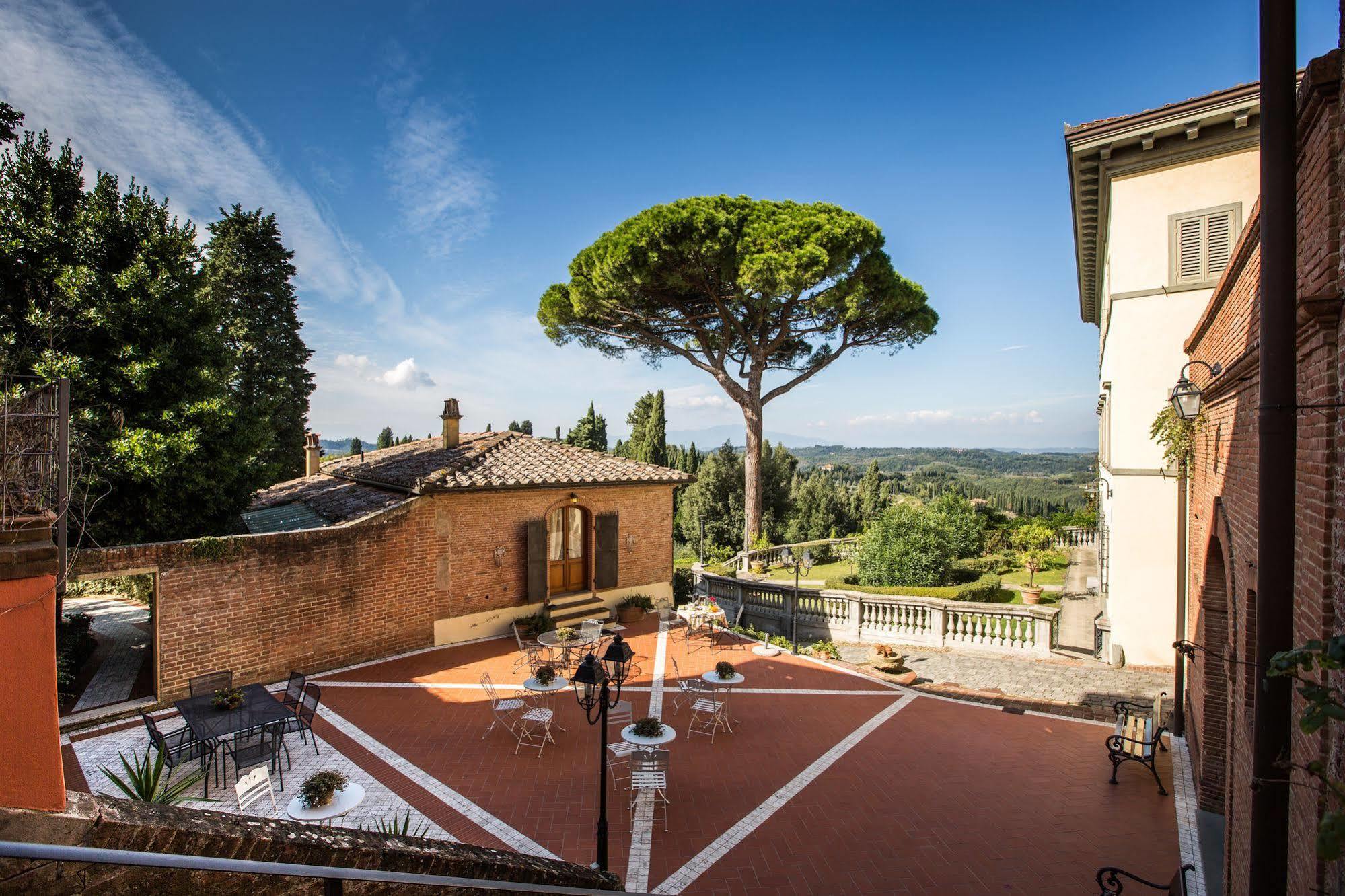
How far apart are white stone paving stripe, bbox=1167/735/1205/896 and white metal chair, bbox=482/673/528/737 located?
25.1ft

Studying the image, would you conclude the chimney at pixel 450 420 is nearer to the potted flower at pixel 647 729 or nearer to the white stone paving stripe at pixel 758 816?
the potted flower at pixel 647 729

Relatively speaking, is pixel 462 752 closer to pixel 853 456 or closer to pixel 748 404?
pixel 748 404

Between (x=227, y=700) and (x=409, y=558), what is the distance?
462 cm

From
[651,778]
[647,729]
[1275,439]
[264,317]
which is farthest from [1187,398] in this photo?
[264,317]

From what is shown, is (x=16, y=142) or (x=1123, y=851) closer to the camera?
(x=1123, y=851)

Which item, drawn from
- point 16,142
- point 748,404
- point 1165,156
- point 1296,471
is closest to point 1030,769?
point 1296,471

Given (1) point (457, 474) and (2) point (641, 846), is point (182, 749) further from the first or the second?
(1) point (457, 474)

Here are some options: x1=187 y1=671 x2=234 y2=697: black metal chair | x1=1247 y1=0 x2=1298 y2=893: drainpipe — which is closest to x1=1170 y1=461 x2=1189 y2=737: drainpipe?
x1=1247 y1=0 x2=1298 y2=893: drainpipe

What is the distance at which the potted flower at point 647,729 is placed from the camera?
798cm

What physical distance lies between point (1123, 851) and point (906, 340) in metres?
17.0

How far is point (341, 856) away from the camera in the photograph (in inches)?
103

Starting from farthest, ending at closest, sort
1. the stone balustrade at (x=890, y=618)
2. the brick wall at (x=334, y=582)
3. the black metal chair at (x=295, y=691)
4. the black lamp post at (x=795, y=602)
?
the black lamp post at (x=795, y=602)
the stone balustrade at (x=890, y=618)
the brick wall at (x=334, y=582)
the black metal chair at (x=295, y=691)

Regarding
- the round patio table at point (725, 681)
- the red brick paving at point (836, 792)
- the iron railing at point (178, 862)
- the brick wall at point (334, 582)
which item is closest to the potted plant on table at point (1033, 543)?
the red brick paving at point (836, 792)

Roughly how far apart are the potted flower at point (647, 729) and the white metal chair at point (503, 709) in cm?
186
